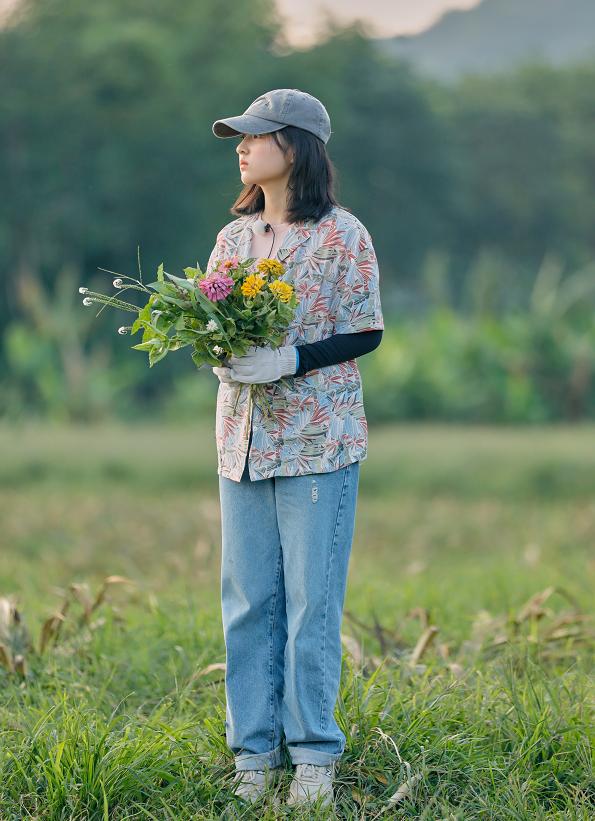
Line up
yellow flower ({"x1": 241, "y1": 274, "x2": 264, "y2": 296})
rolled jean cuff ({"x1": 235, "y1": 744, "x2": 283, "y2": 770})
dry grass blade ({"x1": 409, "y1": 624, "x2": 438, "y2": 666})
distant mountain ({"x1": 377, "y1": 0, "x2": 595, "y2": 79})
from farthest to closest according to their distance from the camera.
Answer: distant mountain ({"x1": 377, "y1": 0, "x2": 595, "y2": 79}) < dry grass blade ({"x1": 409, "y1": 624, "x2": 438, "y2": 666}) < rolled jean cuff ({"x1": 235, "y1": 744, "x2": 283, "y2": 770}) < yellow flower ({"x1": 241, "y1": 274, "x2": 264, "y2": 296})

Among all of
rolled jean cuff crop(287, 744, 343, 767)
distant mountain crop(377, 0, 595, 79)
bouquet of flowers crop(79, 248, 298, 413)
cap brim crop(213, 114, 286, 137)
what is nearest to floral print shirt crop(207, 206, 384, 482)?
bouquet of flowers crop(79, 248, 298, 413)

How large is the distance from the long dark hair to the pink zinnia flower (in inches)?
12.2

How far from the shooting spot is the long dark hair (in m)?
2.80

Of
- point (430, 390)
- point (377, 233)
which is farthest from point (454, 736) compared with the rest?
point (377, 233)

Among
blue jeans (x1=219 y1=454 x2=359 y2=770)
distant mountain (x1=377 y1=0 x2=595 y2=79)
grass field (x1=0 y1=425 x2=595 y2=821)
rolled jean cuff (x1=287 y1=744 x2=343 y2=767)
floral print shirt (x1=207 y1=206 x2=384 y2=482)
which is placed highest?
distant mountain (x1=377 y1=0 x2=595 y2=79)

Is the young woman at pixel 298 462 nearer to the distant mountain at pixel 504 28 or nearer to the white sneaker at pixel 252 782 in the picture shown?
the white sneaker at pixel 252 782

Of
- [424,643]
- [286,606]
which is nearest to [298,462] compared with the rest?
[286,606]

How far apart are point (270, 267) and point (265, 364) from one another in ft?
0.72

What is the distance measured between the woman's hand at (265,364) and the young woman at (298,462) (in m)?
0.03

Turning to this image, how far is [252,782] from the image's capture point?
2814 millimetres

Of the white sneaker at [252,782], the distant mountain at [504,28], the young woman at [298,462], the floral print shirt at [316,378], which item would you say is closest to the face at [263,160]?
the young woman at [298,462]

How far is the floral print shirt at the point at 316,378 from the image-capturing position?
276cm

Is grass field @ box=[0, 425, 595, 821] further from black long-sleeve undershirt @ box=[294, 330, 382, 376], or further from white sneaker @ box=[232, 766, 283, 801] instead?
black long-sleeve undershirt @ box=[294, 330, 382, 376]

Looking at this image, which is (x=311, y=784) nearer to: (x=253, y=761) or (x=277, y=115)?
(x=253, y=761)
